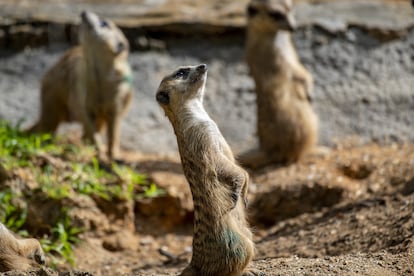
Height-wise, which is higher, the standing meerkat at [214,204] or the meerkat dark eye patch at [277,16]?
the meerkat dark eye patch at [277,16]

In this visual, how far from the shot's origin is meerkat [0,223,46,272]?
15.2ft

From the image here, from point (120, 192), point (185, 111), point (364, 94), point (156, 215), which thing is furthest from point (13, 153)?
point (364, 94)

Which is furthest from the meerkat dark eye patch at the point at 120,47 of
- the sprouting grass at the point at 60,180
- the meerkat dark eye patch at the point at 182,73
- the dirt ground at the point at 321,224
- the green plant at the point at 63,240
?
the meerkat dark eye patch at the point at 182,73

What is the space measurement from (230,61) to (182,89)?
5291 millimetres

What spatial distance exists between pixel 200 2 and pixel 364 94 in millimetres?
2695

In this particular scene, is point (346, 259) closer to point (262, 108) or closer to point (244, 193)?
point (244, 193)

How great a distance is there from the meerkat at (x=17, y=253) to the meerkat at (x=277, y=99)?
13.0 ft

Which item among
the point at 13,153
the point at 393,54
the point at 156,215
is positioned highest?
the point at 393,54

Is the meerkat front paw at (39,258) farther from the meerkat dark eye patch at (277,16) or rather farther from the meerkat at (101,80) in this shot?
the meerkat dark eye patch at (277,16)

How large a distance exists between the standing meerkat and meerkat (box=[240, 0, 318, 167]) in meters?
4.05

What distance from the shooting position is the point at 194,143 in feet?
14.5

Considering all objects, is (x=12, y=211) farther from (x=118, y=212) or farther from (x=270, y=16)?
Answer: (x=270, y=16)

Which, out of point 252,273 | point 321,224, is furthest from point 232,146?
point 252,273

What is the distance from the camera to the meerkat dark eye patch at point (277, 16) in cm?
846
